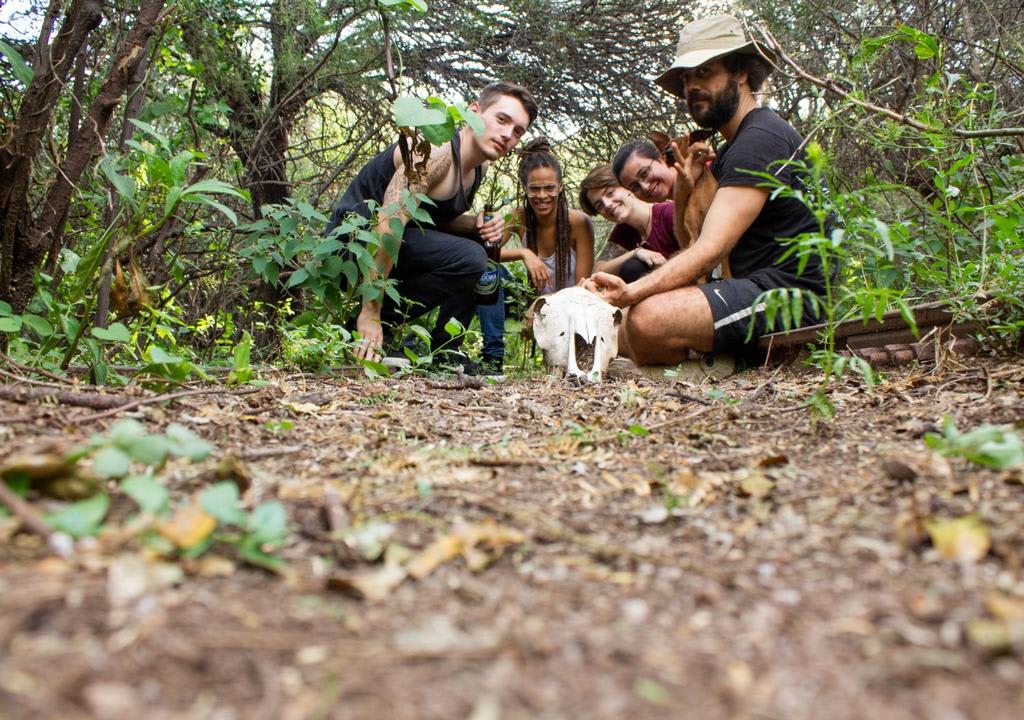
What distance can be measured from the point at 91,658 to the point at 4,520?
1.10 feet

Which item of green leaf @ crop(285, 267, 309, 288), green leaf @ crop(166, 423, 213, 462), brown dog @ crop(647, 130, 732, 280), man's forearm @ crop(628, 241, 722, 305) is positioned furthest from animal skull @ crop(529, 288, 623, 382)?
green leaf @ crop(166, 423, 213, 462)

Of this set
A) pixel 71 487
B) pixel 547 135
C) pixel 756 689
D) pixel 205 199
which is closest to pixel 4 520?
pixel 71 487

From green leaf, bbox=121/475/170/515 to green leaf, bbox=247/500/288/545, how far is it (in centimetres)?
11

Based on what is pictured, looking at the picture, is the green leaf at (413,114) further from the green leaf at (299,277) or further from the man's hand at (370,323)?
the man's hand at (370,323)

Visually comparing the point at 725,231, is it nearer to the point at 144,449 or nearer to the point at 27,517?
the point at 144,449

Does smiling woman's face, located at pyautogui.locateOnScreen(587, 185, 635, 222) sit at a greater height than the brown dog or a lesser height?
greater

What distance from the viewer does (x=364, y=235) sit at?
10.5ft

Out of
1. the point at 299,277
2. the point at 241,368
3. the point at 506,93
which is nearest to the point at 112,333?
the point at 241,368

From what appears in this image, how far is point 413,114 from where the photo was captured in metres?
2.81

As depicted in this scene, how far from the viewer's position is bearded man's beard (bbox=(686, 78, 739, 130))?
3859mm

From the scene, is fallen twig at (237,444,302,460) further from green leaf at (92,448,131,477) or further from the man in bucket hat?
the man in bucket hat

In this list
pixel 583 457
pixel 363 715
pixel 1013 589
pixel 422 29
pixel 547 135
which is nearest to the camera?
pixel 363 715

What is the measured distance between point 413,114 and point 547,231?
2.80 metres

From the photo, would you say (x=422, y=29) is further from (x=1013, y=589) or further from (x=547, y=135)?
(x=1013, y=589)
